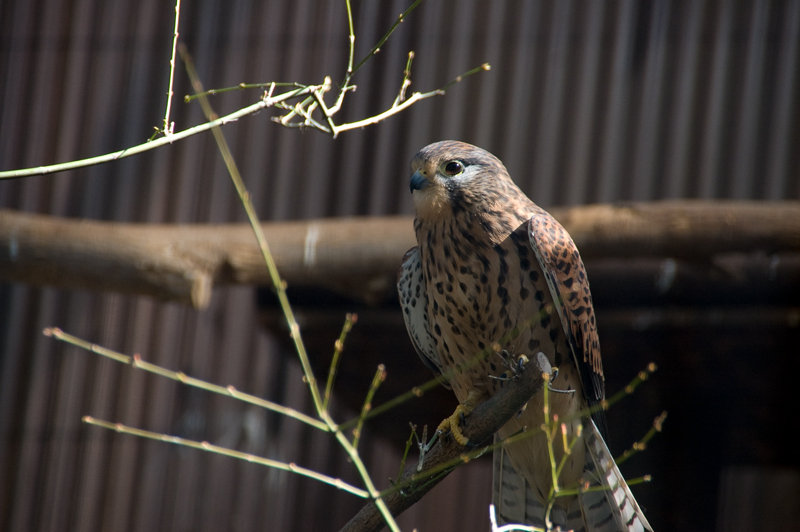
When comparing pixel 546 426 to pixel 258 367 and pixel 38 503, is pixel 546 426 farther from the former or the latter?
pixel 38 503

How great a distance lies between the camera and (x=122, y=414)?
4.12 m

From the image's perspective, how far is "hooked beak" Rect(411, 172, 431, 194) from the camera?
2.16 metres

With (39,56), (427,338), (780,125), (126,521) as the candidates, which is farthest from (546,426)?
(39,56)

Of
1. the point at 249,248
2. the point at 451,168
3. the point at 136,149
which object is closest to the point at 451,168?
the point at 451,168

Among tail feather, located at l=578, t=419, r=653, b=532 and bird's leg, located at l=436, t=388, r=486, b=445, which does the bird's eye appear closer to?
bird's leg, located at l=436, t=388, r=486, b=445

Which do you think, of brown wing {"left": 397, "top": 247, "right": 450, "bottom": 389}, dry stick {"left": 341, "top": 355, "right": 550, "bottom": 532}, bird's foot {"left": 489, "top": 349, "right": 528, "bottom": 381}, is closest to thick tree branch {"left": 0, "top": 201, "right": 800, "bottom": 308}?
brown wing {"left": 397, "top": 247, "right": 450, "bottom": 389}

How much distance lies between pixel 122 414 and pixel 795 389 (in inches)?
139

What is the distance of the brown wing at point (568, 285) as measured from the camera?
2043 mm

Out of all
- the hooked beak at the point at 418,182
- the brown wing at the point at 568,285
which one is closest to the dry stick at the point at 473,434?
the brown wing at the point at 568,285

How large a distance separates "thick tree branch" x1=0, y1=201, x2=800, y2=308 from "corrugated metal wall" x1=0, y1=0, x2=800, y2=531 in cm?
77

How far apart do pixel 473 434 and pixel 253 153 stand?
283 centimetres

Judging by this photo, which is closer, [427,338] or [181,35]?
[427,338]

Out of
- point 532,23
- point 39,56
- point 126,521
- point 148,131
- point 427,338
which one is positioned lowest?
point 126,521

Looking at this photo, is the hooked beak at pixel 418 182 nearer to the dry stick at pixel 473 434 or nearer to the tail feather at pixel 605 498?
the dry stick at pixel 473 434
